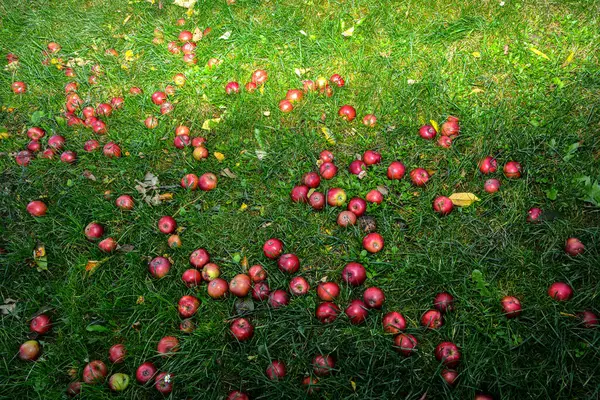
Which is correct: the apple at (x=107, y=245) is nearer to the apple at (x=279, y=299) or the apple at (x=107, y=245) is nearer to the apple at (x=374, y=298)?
the apple at (x=279, y=299)

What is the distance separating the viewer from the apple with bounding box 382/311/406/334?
2551mm

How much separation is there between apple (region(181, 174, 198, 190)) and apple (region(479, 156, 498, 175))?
2234 mm

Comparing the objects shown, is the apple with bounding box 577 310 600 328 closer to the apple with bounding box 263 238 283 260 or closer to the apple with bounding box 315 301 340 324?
the apple with bounding box 315 301 340 324

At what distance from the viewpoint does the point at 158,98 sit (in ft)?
13.0

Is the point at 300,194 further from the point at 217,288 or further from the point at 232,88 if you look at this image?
the point at 232,88

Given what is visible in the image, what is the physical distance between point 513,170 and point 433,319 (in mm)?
1310

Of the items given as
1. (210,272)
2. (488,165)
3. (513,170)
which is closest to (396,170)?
(488,165)

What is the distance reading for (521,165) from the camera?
313 cm

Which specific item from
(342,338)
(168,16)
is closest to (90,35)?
(168,16)

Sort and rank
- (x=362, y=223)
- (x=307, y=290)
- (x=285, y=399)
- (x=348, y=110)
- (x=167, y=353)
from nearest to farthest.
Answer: (x=285, y=399), (x=167, y=353), (x=307, y=290), (x=362, y=223), (x=348, y=110)

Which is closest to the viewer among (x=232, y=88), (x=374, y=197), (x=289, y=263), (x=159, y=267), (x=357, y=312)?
(x=357, y=312)

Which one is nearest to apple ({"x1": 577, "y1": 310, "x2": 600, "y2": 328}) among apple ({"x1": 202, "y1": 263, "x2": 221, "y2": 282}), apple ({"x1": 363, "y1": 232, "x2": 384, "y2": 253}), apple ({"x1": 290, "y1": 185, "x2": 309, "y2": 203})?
apple ({"x1": 363, "y1": 232, "x2": 384, "y2": 253})

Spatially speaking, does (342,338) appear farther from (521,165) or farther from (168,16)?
(168,16)

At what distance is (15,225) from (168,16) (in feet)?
9.03
